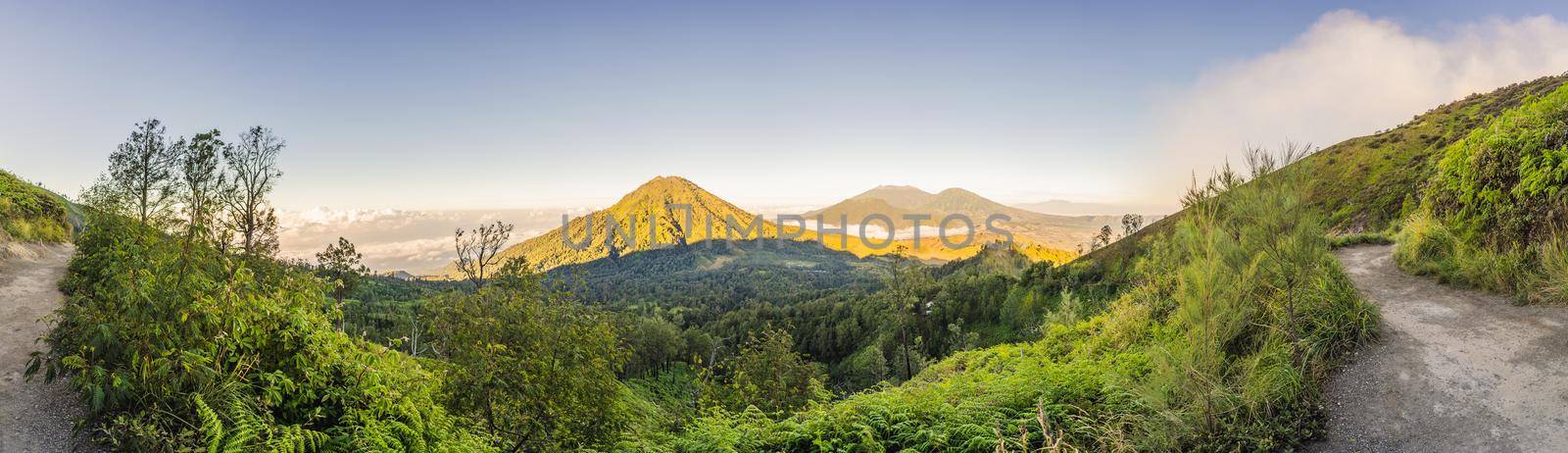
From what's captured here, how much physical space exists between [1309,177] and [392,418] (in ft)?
42.5

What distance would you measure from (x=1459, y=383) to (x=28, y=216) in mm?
33160

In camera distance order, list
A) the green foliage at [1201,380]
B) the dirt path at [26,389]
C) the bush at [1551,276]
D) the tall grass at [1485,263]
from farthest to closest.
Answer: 1. the tall grass at [1485,263]
2. the bush at [1551,276]
3. the green foliage at [1201,380]
4. the dirt path at [26,389]

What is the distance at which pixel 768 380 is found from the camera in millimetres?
22562

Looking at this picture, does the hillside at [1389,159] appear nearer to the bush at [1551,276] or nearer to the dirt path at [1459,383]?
the bush at [1551,276]

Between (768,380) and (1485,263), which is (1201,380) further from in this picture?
(768,380)

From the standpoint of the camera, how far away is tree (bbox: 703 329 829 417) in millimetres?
21578

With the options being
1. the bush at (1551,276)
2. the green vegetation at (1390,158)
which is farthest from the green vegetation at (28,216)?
the green vegetation at (1390,158)

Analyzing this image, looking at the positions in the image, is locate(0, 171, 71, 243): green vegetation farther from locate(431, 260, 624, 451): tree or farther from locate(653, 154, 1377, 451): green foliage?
locate(653, 154, 1377, 451): green foliage

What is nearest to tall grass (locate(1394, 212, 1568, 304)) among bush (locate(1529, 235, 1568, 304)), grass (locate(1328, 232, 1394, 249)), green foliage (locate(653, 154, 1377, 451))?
bush (locate(1529, 235, 1568, 304))

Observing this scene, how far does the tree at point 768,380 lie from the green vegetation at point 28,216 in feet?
66.7

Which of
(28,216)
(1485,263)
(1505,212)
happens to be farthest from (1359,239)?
(28,216)

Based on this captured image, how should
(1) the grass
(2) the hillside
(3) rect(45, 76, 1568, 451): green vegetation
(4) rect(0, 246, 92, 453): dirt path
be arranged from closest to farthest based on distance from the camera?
1. (3) rect(45, 76, 1568, 451): green vegetation
2. (4) rect(0, 246, 92, 453): dirt path
3. (1) the grass
4. (2) the hillside

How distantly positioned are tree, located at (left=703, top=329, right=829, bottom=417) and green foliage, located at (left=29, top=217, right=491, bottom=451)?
577 inches

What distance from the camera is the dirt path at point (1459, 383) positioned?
6.13 m
